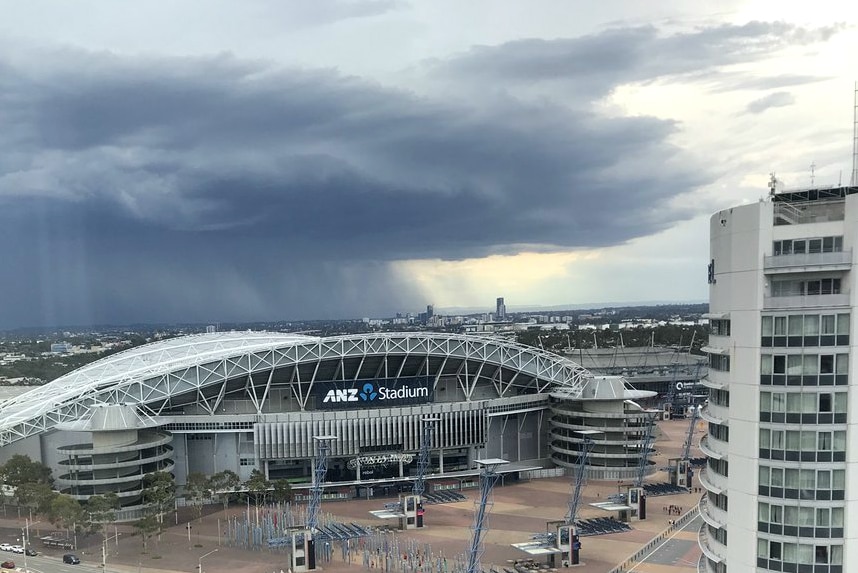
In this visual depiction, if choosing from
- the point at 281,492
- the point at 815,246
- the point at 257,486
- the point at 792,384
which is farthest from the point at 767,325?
the point at 281,492

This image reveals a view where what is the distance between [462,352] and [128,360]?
6145 cm

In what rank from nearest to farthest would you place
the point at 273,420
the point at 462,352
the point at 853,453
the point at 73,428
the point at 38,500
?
the point at 853,453 < the point at 38,500 < the point at 73,428 < the point at 273,420 < the point at 462,352

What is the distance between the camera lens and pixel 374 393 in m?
119

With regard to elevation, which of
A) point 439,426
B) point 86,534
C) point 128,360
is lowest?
point 86,534

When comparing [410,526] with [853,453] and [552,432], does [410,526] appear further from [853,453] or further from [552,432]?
[853,453]

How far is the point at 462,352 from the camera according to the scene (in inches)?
4877

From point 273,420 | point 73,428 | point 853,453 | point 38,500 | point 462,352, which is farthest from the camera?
point 462,352

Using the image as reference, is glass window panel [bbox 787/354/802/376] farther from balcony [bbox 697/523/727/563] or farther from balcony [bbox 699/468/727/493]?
balcony [bbox 697/523/727/563]

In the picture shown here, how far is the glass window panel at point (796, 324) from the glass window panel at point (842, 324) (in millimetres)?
1875

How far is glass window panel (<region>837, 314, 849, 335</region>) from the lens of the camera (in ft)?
133

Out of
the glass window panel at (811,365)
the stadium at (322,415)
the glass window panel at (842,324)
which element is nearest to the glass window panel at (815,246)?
the glass window panel at (842,324)

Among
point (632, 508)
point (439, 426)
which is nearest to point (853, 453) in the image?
point (632, 508)

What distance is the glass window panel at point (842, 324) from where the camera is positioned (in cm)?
4053

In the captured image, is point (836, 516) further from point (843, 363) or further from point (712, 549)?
point (843, 363)
